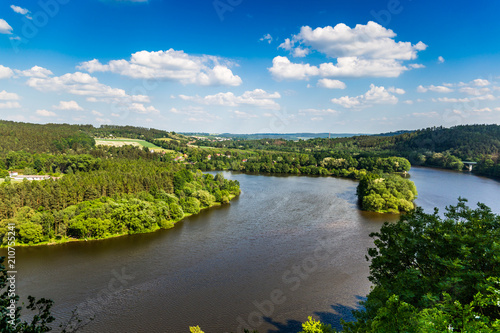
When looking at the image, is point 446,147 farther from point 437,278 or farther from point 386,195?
point 437,278

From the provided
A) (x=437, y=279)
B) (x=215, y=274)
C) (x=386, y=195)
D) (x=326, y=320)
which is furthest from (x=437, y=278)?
(x=386, y=195)

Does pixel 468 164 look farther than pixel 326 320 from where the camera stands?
Yes

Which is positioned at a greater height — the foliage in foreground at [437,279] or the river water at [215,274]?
the foliage in foreground at [437,279]

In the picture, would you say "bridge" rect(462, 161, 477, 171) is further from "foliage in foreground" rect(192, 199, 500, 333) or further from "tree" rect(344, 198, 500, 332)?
"foliage in foreground" rect(192, 199, 500, 333)

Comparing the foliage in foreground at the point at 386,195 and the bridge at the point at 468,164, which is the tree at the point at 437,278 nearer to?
the foliage in foreground at the point at 386,195

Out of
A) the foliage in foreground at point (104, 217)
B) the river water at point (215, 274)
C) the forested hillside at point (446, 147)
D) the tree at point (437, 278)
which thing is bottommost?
the river water at point (215, 274)

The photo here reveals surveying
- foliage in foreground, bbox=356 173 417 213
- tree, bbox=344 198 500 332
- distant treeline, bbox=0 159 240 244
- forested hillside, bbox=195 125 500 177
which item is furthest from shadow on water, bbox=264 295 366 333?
forested hillside, bbox=195 125 500 177

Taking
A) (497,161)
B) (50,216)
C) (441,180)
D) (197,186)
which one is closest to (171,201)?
(197,186)

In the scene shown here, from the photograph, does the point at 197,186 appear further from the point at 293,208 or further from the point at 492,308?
the point at 492,308

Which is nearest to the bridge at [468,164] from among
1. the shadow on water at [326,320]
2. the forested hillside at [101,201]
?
the forested hillside at [101,201]
